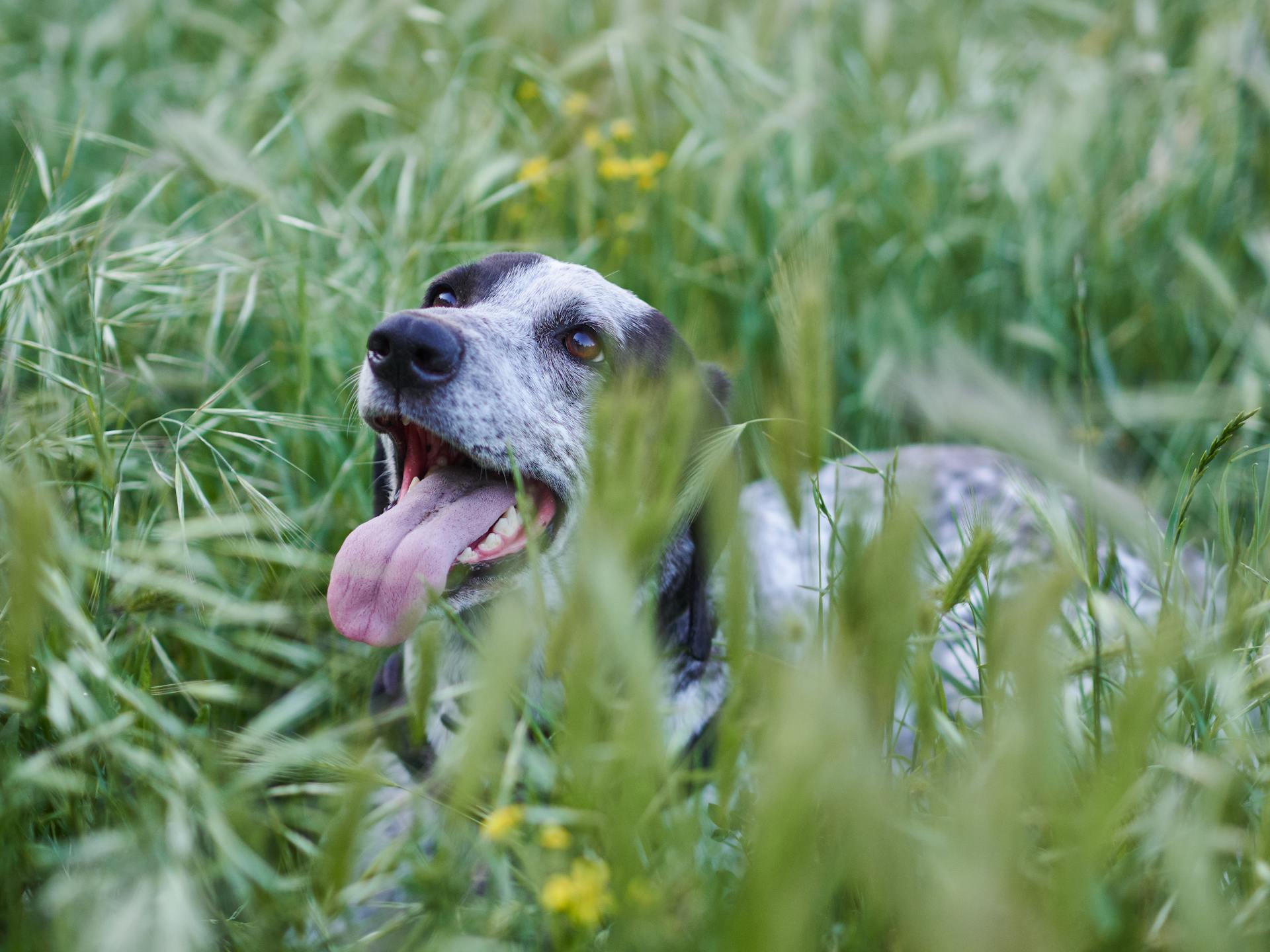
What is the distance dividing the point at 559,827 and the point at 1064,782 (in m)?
0.80

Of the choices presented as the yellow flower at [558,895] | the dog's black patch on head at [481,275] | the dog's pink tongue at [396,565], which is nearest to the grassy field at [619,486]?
the yellow flower at [558,895]

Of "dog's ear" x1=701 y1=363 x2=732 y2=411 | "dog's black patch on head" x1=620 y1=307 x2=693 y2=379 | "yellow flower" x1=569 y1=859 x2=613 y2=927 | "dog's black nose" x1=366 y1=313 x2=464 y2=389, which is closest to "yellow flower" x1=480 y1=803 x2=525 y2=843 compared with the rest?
"yellow flower" x1=569 y1=859 x2=613 y2=927

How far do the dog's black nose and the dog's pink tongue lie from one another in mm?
301

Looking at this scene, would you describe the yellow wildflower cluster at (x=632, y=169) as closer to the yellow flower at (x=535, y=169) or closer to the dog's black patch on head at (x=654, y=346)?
the yellow flower at (x=535, y=169)

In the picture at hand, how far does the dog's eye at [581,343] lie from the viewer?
2547 millimetres

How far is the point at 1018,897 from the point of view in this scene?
1215 millimetres

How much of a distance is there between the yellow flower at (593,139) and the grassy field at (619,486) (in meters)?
0.03

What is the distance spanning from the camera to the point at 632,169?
3717 millimetres

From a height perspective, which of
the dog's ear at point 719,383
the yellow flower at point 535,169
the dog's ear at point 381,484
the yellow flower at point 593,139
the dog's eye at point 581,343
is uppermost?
the yellow flower at point 593,139

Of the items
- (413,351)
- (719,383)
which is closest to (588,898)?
(413,351)

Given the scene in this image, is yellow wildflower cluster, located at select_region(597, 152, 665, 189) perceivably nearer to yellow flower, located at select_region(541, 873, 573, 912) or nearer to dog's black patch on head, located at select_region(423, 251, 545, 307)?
dog's black patch on head, located at select_region(423, 251, 545, 307)

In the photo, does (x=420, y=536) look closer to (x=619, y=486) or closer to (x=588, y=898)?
(x=619, y=486)

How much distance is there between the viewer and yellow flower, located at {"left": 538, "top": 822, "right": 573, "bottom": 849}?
1.42 m

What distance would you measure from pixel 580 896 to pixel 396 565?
95 cm
